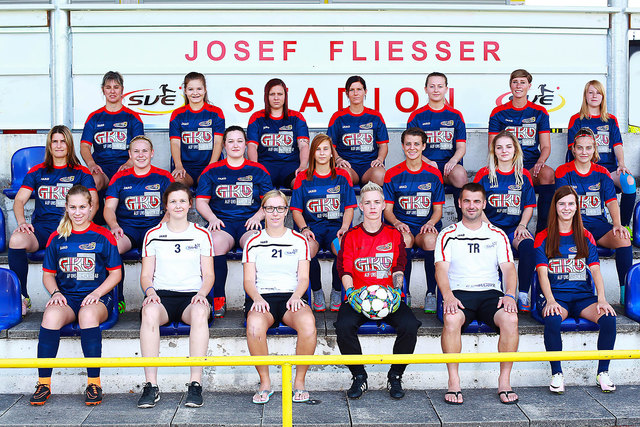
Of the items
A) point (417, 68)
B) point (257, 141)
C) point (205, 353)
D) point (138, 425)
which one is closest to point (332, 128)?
point (257, 141)

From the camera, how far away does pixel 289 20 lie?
24.5ft

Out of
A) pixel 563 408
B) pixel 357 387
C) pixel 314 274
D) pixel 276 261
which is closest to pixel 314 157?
pixel 314 274

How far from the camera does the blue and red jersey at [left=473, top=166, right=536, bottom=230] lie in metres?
5.48

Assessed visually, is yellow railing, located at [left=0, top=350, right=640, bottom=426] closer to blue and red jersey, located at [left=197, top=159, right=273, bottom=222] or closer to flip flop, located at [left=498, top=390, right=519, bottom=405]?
flip flop, located at [left=498, top=390, right=519, bottom=405]

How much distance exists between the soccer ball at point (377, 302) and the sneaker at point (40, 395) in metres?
2.16

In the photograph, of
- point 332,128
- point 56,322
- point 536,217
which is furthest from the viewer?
point 332,128

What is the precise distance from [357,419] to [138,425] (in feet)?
4.33

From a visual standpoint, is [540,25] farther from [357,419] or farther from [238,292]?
[357,419]

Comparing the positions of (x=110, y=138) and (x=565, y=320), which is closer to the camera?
(x=565, y=320)

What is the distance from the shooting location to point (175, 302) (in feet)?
15.2

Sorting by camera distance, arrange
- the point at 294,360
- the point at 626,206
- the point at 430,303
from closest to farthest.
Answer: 1. the point at 294,360
2. the point at 430,303
3. the point at 626,206

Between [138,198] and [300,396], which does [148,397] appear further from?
[138,198]

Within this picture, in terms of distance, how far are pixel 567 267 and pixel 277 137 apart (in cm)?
287

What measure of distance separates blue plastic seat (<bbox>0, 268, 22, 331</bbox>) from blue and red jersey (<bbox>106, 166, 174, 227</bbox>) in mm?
997
